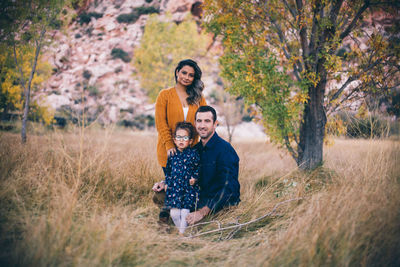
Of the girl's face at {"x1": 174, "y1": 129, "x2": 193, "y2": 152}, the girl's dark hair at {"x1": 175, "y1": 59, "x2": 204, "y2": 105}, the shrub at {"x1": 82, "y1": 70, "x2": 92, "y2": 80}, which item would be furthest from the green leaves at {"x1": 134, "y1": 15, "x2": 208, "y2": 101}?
the shrub at {"x1": 82, "y1": 70, "x2": 92, "y2": 80}

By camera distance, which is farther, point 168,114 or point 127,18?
point 127,18

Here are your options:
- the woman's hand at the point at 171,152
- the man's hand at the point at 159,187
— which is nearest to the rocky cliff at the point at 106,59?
the man's hand at the point at 159,187

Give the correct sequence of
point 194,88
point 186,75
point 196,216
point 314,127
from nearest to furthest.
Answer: point 196,216 < point 186,75 < point 194,88 < point 314,127

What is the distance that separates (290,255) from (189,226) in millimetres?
1172

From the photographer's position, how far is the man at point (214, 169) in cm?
280

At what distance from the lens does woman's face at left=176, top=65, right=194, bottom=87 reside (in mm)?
3042

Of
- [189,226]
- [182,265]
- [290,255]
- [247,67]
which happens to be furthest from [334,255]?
[247,67]

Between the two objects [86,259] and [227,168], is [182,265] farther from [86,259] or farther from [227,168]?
[227,168]

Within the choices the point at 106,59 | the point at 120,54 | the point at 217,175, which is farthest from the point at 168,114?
the point at 106,59

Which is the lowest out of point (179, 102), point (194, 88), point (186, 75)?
point (179, 102)

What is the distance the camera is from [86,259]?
1705mm

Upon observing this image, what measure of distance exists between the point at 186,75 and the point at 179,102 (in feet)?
1.27

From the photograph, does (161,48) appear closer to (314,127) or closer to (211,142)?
(314,127)

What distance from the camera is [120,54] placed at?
33.0 m
